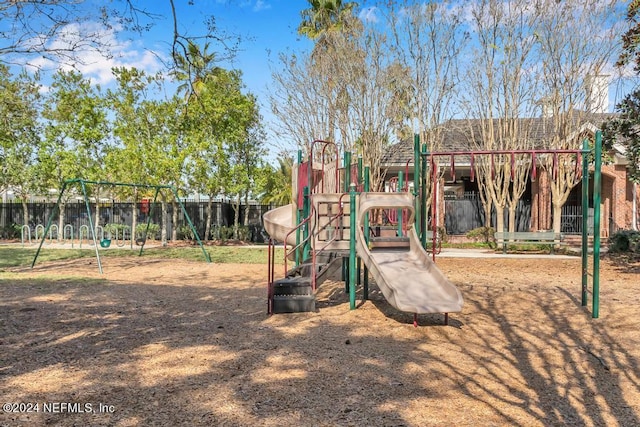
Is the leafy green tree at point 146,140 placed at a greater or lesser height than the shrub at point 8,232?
greater

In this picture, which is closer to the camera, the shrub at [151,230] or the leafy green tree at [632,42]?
the leafy green tree at [632,42]

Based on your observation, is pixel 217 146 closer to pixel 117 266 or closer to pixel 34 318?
pixel 117 266

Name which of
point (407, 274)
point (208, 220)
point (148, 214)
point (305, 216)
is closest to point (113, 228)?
point (148, 214)

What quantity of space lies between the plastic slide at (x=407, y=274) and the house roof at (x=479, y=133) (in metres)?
10.4

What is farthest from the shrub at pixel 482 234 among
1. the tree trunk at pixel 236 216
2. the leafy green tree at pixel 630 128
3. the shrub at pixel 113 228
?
the shrub at pixel 113 228

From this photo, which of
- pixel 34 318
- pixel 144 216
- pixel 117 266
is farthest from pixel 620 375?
pixel 144 216

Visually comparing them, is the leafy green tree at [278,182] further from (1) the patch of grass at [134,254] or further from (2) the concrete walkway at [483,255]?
(2) the concrete walkway at [483,255]

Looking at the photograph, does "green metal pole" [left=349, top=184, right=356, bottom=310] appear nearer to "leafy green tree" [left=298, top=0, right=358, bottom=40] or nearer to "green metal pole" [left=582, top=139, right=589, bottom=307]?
Answer: "green metal pole" [left=582, top=139, right=589, bottom=307]

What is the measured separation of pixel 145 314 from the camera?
709 centimetres

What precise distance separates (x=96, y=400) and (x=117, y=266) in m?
10.1

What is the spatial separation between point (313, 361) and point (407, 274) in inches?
106

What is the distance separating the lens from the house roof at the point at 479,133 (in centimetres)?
1897

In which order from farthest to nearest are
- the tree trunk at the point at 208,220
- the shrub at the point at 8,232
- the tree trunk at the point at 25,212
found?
the shrub at the point at 8,232, the tree trunk at the point at 25,212, the tree trunk at the point at 208,220

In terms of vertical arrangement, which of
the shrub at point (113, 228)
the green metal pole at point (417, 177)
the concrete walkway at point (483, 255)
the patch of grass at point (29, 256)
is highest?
the green metal pole at point (417, 177)
